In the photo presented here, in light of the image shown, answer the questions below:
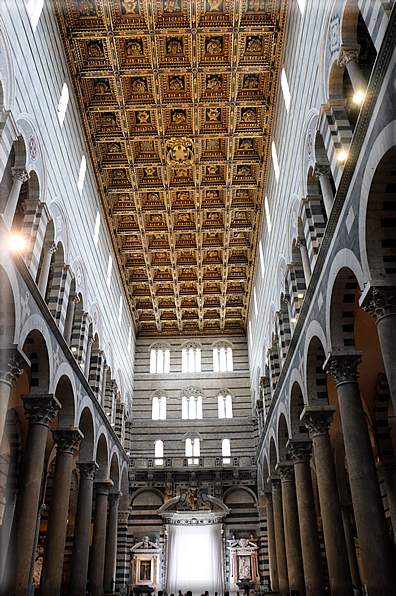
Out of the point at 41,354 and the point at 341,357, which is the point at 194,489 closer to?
the point at 41,354

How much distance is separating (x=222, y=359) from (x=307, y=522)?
63.8ft

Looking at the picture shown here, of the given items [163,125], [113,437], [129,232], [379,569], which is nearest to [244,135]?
[163,125]

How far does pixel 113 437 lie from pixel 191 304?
36.0 feet

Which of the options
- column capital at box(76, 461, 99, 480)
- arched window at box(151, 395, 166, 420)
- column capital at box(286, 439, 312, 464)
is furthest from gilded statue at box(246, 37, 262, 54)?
arched window at box(151, 395, 166, 420)

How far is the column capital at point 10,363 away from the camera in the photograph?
11.1 meters

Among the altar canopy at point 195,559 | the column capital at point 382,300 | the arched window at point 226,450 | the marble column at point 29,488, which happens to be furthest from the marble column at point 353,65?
the altar canopy at point 195,559

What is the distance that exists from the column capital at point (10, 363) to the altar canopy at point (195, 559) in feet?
64.8

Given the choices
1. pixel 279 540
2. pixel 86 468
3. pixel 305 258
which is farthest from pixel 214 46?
pixel 279 540

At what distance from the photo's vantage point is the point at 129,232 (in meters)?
26.3

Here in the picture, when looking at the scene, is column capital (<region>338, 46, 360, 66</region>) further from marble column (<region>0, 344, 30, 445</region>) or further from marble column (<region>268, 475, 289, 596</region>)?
marble column (<region>268, 475, 289, 596</region>)

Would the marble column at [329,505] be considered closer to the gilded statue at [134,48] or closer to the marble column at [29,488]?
the marble column at [29,488]

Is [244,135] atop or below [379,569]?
atop

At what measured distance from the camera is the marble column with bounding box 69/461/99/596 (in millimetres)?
17391

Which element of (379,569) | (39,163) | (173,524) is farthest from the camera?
(173,524)
